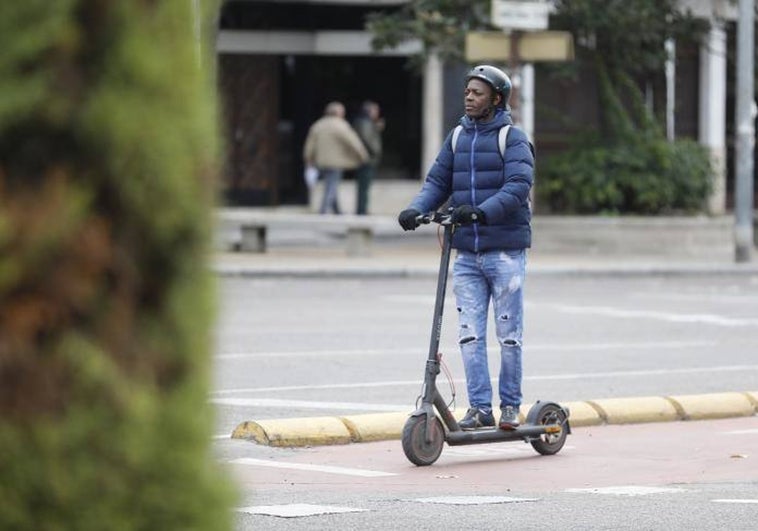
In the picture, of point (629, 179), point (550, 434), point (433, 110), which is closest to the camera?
point (550, 434)

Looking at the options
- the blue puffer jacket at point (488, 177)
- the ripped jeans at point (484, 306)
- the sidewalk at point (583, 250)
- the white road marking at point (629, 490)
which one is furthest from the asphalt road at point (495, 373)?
→ the sidewalk at point (583, 250)

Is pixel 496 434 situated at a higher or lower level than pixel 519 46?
lower

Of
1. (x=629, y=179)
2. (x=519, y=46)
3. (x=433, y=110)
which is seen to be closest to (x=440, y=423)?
(x=519, y=46)

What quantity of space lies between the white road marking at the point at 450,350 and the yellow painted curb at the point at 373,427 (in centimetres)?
Result: 378

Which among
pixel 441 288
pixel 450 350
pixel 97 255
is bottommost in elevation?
pixel 450 350

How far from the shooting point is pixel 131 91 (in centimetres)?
263

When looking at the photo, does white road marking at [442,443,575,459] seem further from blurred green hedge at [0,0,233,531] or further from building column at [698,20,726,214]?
building column at [698,20,726,214]

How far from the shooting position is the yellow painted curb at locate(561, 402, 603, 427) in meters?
10.5

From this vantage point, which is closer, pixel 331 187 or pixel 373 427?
pixel 373 427

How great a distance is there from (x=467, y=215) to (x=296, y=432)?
59.1 inches

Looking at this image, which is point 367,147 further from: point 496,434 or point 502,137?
Answer: point 496,434

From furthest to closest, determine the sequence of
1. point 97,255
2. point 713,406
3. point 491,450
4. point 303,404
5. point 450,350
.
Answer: point 450,350 → point 303,404 → point 713,406 → point 491,450 → point 97,255

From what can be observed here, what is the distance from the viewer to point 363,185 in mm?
29734

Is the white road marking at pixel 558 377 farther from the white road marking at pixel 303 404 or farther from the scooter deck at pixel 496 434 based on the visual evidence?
the scooter deck at pixel 496 434
